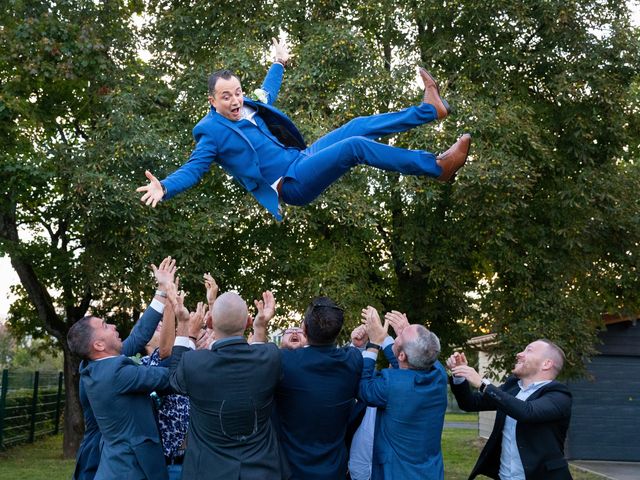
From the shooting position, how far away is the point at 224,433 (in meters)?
4.18

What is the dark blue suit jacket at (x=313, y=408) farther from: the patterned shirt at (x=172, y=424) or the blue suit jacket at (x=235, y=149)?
the blue suit jacket at (x=235, y=149)

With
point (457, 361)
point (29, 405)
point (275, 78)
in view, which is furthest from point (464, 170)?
point (29, 405)

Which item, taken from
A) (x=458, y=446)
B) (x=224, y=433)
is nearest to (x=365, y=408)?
(x=224, y=433)

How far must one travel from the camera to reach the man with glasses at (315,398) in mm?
4539

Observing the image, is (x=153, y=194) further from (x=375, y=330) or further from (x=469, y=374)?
(x=469, y=374)

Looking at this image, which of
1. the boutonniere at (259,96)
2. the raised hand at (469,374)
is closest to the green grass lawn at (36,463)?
the boutonniere at (259,96)

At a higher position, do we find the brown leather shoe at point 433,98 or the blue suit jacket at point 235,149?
the brown leather shoe at point 433,98

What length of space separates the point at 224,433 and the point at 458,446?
19.6 metres

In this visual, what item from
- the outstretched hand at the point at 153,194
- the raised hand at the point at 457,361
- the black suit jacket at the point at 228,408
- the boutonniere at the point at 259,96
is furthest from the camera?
the boutonniere at the point at 259,96

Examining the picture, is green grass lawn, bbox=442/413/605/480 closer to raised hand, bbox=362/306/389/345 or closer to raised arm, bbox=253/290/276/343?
raised hand, bbox=362/306/389/345

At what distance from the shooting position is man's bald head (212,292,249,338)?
165 inches

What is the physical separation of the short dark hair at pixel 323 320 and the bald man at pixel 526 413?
2.70 feet

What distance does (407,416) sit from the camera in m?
4.73

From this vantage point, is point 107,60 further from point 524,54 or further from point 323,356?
point 323,356
